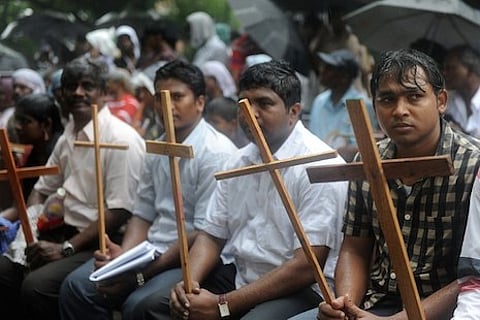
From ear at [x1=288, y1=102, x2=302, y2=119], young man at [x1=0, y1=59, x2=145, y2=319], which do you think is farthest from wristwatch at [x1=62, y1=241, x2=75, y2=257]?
ear at [x1=288, y1=102, x2=302, y2=119]

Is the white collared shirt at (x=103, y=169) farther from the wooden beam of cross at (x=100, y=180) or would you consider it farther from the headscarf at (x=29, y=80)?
the headscarf at (x=29, y=80)

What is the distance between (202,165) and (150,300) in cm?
82

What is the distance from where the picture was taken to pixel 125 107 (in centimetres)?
813

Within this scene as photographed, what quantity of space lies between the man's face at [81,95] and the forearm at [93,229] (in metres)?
0.67

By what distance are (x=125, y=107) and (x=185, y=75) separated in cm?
302

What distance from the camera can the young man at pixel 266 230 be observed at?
423cm

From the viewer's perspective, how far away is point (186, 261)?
412 centimetres

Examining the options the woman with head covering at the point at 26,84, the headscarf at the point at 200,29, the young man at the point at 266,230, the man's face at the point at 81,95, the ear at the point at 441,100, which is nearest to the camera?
the ear at the point at 441,100

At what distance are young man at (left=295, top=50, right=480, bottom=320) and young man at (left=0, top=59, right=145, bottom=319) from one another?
2059 millimetres

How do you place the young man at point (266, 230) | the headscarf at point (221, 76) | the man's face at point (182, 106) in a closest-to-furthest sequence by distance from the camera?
the young man at point (266, 230) → the man's face at point (182, 106) → the headscarf at point (221, 76)

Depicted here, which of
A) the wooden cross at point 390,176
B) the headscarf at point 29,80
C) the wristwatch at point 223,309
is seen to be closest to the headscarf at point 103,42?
the headscarf at point 29,80

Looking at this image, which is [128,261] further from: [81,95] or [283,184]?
[283,184]

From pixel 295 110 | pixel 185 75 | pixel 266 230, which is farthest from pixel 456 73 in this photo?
pixel 266 230

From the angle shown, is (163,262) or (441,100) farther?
(163,262)
